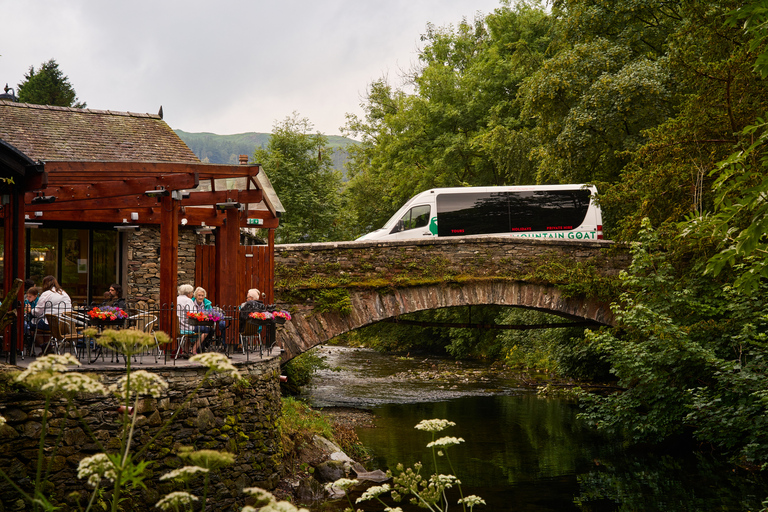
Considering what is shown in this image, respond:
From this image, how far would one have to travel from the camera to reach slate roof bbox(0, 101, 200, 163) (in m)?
13.4

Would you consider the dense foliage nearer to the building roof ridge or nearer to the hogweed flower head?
the hogweed flower head

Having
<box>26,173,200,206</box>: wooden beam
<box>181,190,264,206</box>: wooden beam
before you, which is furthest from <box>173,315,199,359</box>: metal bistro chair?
<box>181,190,264,206</box>: wooden beam

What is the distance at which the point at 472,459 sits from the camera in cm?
1259

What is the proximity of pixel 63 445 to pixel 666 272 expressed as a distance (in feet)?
33.5

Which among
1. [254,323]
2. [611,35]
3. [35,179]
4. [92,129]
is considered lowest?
[254,323]

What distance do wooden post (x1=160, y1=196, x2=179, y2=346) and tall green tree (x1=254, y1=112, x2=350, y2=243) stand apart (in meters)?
17.5

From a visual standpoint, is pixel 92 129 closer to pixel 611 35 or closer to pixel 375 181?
pixel 611 35

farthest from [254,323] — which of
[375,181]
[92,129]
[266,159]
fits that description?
[375,181]

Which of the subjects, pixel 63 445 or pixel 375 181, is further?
pixel 375 181

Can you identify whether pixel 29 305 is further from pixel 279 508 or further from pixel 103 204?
pixel 279 508

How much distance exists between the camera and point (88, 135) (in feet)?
47.5

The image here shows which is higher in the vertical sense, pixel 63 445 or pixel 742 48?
pixel 742 48

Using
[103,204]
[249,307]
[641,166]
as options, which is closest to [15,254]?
[103,204]

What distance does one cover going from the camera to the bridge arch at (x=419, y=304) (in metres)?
13.8
